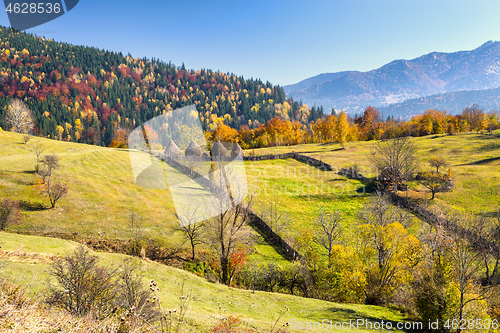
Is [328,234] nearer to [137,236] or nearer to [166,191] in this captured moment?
[137,236]

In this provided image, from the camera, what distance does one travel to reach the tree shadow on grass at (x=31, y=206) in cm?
2820

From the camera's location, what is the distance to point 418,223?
39.1 metres

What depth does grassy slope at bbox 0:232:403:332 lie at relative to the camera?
14.9 metres

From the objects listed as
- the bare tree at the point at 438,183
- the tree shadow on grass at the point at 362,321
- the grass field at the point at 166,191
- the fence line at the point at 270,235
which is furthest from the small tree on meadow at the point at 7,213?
the bare tree at the point at 438,183

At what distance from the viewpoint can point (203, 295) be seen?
1794cm

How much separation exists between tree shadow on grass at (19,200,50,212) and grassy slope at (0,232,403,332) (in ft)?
26.9

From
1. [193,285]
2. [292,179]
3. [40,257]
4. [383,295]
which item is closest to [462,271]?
[383,295]

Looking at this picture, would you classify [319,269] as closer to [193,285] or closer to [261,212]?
[193,285]

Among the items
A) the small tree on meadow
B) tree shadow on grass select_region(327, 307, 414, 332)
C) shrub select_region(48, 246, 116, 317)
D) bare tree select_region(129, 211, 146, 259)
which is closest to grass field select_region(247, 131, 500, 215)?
tree shadow on grass select_region(327, 307, 414, 332)

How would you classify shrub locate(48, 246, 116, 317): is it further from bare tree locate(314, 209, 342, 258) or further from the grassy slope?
bare tree locate(314, 209, 342, 258)

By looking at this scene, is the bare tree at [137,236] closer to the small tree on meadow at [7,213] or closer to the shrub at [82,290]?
the small tree on meadow at [7,213]

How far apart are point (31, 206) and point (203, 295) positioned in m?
24.1

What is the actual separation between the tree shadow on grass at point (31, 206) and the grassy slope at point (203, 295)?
8.19 metres

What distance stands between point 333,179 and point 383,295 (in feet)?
120
